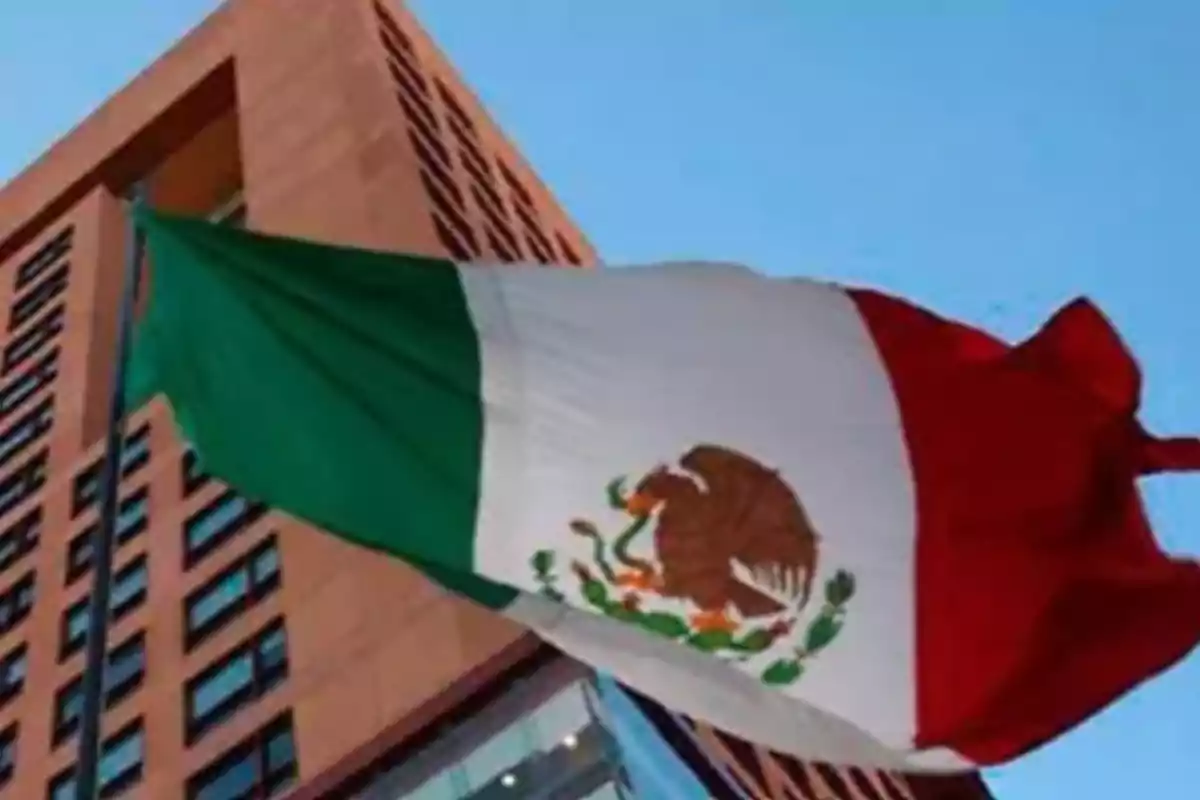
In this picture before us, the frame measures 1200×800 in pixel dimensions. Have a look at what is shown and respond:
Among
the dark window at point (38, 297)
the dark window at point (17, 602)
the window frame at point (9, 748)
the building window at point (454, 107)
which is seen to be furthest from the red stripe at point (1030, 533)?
the dark window at point (38, 297)

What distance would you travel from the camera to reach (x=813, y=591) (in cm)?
1271

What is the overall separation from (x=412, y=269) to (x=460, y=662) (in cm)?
1826

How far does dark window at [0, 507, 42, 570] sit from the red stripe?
117 feet

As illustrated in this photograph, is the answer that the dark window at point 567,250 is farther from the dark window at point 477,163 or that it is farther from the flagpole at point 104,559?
the flagpole at point 104,559

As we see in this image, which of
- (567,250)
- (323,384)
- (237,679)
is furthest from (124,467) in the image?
(323,384)

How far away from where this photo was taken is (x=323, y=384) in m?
12.9

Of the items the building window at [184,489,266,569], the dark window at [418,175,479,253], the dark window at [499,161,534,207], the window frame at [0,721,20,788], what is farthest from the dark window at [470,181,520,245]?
the window frame at [0,721,20,788]

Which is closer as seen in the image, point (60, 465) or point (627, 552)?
point (627, 552)

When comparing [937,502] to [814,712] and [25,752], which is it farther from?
[25,752]

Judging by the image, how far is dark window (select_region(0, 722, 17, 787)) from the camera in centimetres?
3859

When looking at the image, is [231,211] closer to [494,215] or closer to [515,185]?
[515,185]

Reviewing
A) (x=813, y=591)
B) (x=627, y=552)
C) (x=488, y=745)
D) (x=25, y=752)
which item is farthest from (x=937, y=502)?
(x=25, y=752)

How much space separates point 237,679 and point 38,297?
30.6 metres

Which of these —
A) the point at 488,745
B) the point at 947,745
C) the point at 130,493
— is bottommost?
the point at 947,745
